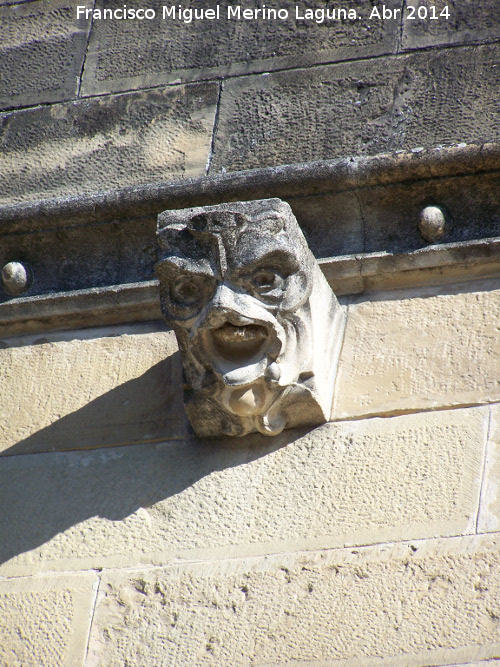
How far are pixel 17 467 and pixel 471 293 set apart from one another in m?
1.47

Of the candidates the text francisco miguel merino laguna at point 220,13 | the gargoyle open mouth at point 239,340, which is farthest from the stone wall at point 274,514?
the text francisco miguel merino laguna at point 220,13

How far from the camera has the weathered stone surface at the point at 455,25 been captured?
3.47 m

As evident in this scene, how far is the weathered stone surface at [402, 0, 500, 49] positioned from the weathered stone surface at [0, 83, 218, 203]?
74cm

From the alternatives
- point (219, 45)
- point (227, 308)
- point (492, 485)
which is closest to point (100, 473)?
point (227, 308)

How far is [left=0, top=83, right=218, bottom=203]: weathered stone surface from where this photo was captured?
3572 mm

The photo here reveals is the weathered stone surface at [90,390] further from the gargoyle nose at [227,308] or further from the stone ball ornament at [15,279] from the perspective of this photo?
the gargoyle nose at [227,308]

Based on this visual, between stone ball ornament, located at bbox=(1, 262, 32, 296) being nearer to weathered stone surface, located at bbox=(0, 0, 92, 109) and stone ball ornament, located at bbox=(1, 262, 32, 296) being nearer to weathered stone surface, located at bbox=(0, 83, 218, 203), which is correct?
weathered stone surface, located at bbox=(0, 83, 218, 203)

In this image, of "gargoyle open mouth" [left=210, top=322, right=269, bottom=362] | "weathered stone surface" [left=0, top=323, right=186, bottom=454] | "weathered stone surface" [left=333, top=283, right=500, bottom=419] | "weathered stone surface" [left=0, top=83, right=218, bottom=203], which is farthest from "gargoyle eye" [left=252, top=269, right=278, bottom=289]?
"weathered stone surface" [left=0, top=83, right=218, bottom=203]

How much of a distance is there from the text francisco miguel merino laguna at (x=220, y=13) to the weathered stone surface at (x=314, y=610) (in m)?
2.05

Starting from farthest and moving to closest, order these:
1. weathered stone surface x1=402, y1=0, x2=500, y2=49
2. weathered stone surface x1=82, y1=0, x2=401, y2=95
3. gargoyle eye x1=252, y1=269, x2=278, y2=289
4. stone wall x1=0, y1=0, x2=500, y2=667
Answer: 1. weathered stone surface x1=82, y1=0, x2=401, y2=95
2. weathered stone surface x1=402, y1=0, x2=500, y2=49
3. gargoyle eye x1=252, y1=269, x2=278, y2=289
4. stone wall x1=0, y1=0, x2=500, y2=667

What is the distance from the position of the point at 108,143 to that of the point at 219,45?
571mm

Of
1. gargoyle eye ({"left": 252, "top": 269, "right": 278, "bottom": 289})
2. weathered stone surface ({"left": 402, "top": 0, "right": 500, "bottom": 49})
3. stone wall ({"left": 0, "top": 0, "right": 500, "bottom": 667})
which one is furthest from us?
weathered stone surface ({"left": 402, "top": 0, "right": 500, "bottom": 49})

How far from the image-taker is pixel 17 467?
304 centimetres

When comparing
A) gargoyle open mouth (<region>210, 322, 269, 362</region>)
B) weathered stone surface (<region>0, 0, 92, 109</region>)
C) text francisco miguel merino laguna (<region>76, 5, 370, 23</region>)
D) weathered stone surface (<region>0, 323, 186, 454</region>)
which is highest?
text francisco miguel merino laguna (<region>76, 5, 370, 23</region>)
